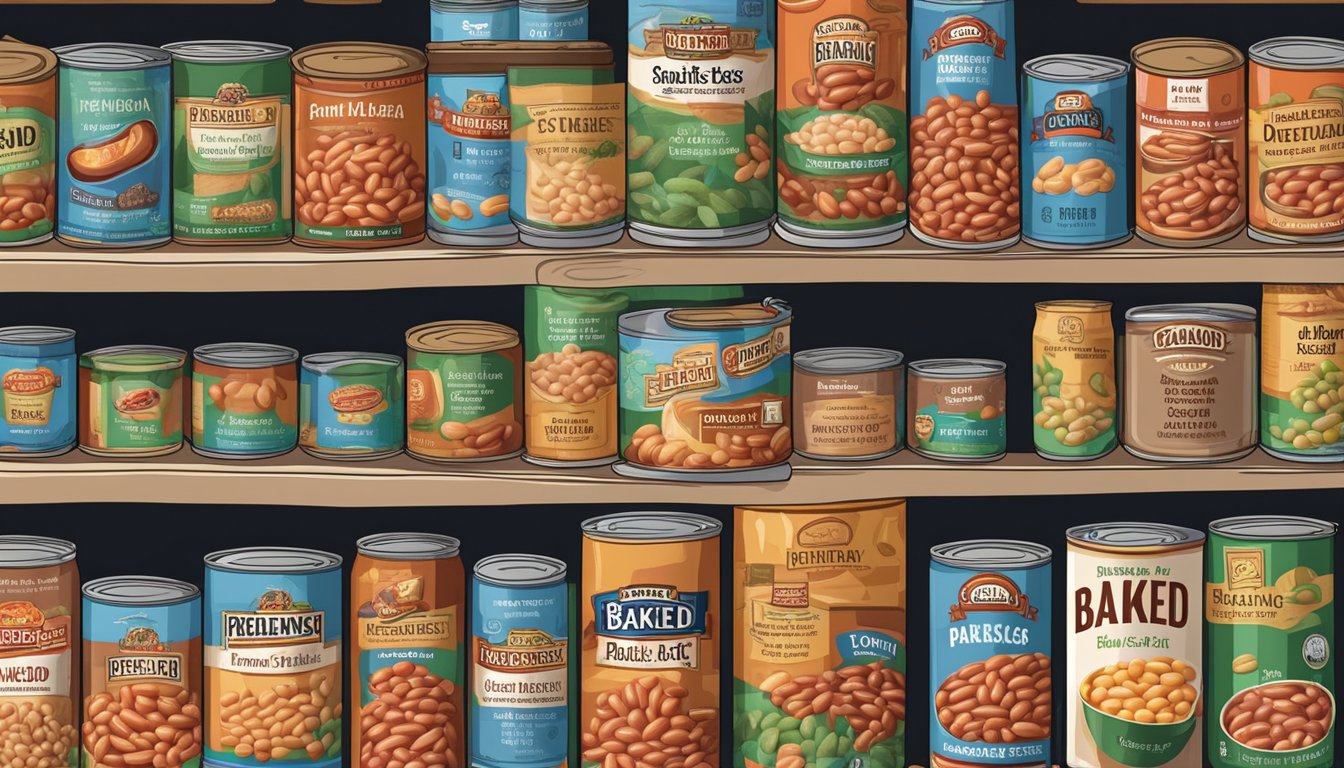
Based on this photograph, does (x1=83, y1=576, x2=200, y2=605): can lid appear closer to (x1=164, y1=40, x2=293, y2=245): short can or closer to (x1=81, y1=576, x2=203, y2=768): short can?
(x1=81, y1=576, x2=203, y2=768): short can

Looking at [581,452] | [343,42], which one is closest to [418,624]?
[581,452]

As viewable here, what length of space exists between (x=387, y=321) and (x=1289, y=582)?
4.51ft

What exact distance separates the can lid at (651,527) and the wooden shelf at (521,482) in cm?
5

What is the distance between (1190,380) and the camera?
316cm

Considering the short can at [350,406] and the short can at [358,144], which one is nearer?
the short can at [358,144]

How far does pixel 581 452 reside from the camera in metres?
3.19

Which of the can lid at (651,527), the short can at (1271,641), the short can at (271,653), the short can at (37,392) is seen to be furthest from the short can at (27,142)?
the short can at (1271,641)

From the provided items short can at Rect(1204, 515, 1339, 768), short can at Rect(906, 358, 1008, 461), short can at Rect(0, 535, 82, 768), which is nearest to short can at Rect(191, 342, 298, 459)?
short can at Rect(0, 535, 82, 768)

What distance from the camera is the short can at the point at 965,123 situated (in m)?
3.08

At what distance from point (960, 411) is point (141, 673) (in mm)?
1208

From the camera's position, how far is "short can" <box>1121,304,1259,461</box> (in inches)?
124

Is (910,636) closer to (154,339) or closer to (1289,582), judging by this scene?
(1289,582)

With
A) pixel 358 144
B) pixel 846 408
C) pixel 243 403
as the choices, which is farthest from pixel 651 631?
pixel 358 144

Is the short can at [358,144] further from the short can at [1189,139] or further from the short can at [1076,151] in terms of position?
the short can at [1189,139]
